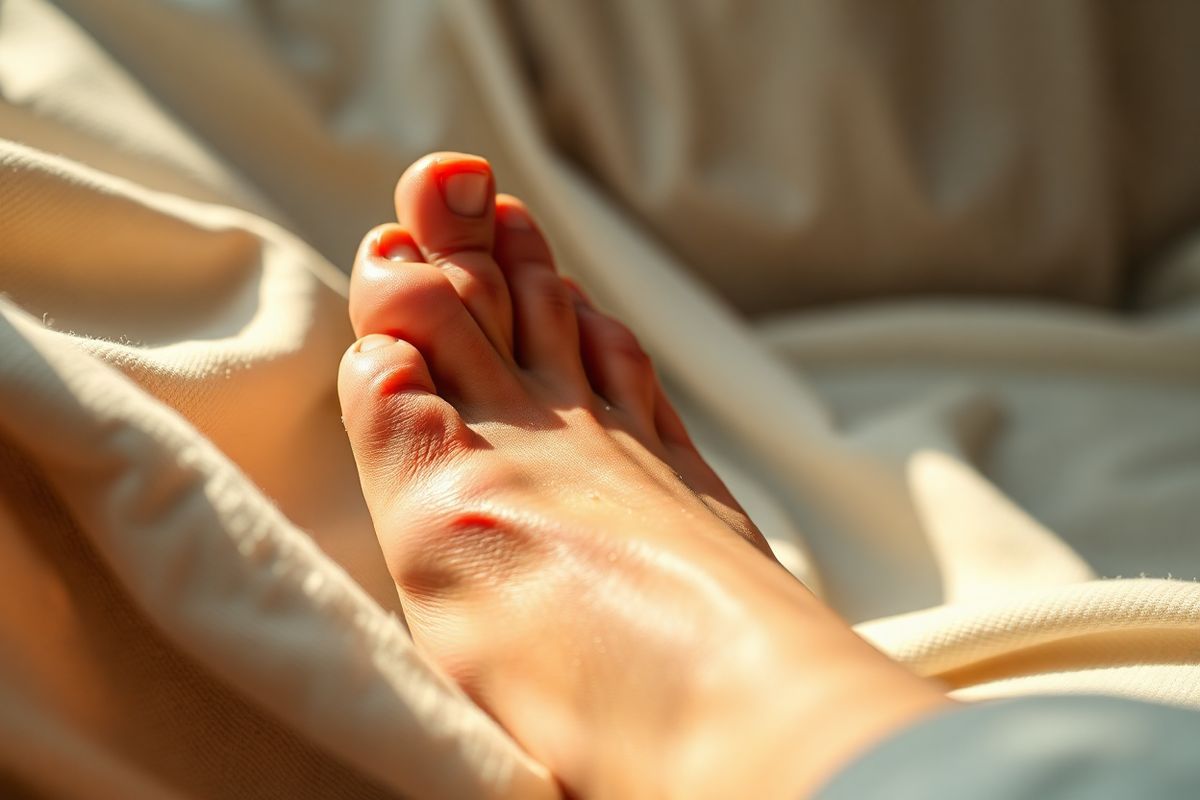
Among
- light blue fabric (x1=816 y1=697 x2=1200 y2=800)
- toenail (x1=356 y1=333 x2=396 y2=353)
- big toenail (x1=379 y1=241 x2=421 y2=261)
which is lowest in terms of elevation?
toenail (x1=356 y1=333 x2=396 y2=353)

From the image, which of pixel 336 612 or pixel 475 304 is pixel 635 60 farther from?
pixel 336 612

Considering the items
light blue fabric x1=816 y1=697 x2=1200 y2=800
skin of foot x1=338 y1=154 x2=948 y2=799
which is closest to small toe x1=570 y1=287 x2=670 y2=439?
skin of foot x1=338 y1=154 x2=948 y2=799

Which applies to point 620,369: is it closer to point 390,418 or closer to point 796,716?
point 390,418

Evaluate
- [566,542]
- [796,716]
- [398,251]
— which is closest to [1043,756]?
[796,716]

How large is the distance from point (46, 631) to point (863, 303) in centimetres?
70

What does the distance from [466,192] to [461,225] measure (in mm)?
23

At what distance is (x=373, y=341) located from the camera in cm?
67

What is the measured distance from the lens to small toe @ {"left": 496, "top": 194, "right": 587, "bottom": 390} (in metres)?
0.78

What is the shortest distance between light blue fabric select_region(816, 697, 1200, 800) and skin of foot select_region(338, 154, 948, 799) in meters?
0.04

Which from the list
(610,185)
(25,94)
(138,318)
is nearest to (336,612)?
(138,318)

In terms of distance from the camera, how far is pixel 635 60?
2.93ft

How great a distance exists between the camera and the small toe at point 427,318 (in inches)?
26.9

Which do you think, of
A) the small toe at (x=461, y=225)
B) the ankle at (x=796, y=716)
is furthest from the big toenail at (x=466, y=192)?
the ankle at (x=796, y=716)

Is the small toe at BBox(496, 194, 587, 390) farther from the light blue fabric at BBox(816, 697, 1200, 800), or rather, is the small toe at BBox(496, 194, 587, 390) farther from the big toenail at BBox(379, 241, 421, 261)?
the light blue fabric at BBox(816, 697, 1200, 800)
